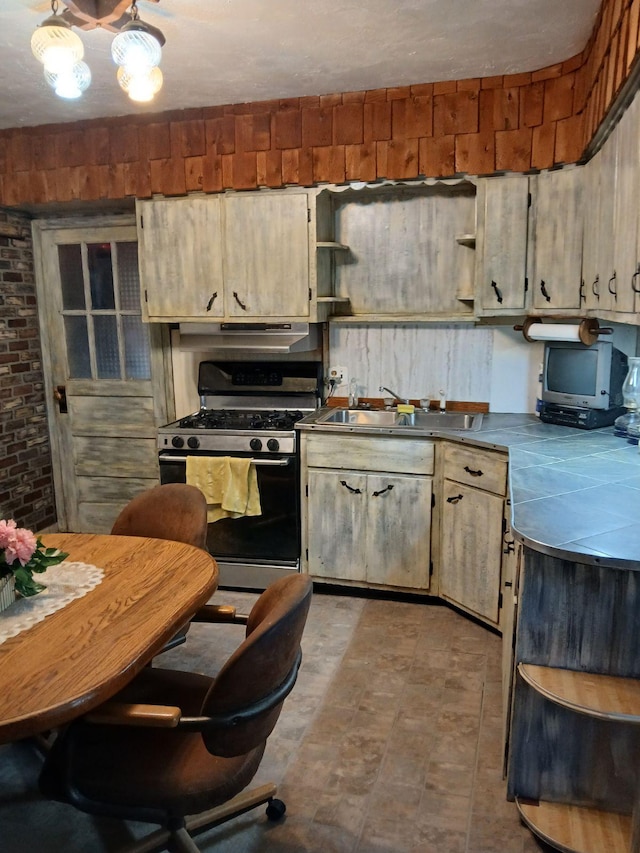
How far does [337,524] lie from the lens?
3.36 meters

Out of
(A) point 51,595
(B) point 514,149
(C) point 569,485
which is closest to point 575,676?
(C) point 569,485

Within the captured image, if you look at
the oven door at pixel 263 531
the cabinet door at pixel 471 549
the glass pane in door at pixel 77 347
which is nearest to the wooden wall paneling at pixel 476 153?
the cabinet door at pixel 471 549

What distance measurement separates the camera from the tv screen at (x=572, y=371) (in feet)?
9.99

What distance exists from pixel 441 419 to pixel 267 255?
1302 mm

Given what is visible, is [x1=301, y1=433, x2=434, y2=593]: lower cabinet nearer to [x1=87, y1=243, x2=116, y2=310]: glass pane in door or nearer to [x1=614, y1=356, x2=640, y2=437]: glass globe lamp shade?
[x1=614, y1=356, x2=640, y2=437]: glass globe lamp shade

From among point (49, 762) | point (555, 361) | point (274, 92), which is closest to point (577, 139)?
point (555, 361)

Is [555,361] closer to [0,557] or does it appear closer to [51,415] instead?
[0,557]

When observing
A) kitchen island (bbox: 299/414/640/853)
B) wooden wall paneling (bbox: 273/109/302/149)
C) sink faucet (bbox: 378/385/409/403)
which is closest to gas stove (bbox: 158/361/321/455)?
sink faucet (bbox: 378/385/409/403)

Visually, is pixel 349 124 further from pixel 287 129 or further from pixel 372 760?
pixel 372 760

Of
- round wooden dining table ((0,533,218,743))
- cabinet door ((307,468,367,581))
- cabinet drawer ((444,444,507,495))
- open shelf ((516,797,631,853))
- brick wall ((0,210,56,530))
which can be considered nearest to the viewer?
round wooden dining table ((0,533,218,743))

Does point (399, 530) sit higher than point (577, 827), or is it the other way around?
point (399, 530)

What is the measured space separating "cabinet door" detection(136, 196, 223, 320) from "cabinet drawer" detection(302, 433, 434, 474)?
0.94m

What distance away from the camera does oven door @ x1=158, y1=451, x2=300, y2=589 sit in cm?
337

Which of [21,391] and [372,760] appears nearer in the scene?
[372,760]
